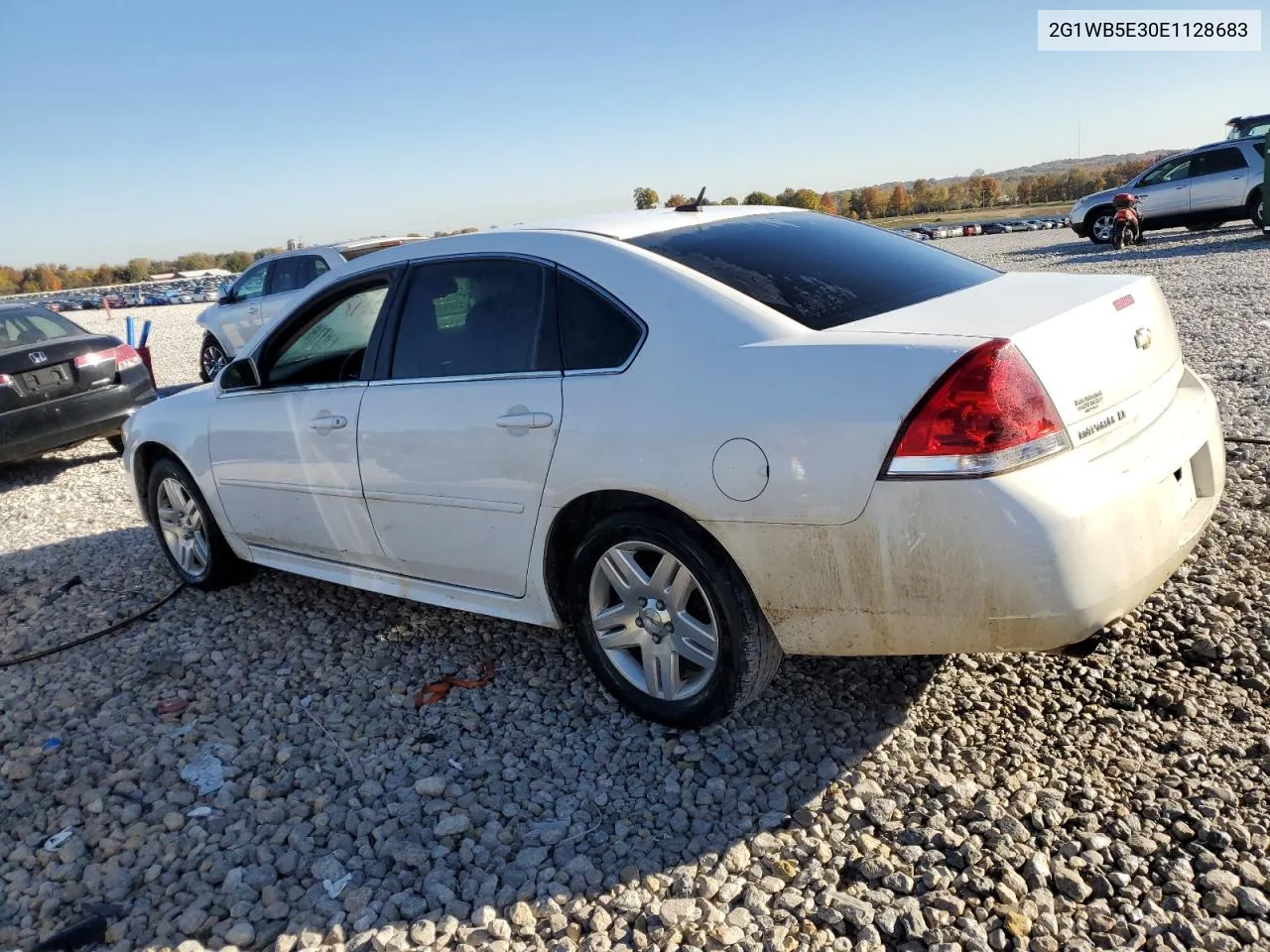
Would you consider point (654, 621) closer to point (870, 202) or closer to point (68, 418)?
point (68, 418)

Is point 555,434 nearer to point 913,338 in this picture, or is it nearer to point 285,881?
point 913,338

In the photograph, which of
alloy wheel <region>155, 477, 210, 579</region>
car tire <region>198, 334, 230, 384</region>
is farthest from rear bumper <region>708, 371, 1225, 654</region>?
car tire <region>198, 334, 230, 384</region>

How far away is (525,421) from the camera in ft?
10.6

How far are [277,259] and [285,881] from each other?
459 inches

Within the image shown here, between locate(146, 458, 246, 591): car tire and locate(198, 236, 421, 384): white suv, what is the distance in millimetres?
7343

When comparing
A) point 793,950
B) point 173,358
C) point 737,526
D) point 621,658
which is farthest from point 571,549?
point 173,358

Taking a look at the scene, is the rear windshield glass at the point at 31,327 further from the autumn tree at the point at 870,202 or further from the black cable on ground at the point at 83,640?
the autumn tree at the point at 870,202

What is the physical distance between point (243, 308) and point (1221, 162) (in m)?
19.2

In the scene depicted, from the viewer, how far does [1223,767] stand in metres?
2.71

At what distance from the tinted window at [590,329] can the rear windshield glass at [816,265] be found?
269 millimetres

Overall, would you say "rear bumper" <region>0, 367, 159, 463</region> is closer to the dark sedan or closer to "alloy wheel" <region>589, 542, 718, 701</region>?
the dark sedan

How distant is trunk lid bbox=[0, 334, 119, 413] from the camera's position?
25.8ft

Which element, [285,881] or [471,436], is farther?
[471,436]

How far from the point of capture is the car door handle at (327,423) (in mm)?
3902
